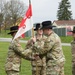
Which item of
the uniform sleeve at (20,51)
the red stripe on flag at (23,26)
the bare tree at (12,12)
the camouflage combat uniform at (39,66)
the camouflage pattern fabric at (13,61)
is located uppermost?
the red stripe on flag at (23,26)

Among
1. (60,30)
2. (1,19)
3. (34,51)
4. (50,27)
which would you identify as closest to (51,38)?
(50,27)

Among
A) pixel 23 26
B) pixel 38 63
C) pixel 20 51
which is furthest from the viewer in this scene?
pixel 38 63

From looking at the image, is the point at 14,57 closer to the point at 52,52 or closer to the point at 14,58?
the point at 14,58

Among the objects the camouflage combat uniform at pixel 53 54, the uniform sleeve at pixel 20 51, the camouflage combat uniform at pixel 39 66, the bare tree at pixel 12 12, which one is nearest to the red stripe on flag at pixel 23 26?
the uniform sleeve at pixel 20 51

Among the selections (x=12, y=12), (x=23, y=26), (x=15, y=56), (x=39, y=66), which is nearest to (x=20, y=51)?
(x=15, y=56)

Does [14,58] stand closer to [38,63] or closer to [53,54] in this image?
[38,63]

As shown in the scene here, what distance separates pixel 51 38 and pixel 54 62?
56 cm

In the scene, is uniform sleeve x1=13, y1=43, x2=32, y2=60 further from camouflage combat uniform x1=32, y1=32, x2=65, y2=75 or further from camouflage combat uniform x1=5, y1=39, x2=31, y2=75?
camouflage combat uniform x1=32, y1=32, x2=65, y2=75

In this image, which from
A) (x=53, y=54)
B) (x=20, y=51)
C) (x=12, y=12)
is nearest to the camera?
(x=53, y=54)

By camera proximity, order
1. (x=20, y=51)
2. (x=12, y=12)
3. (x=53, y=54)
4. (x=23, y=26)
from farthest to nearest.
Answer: (x=12, y=12)
(x=20, y=51)
(x=23, y=26)
(x=53, y=54)

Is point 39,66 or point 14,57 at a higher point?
point 14,57

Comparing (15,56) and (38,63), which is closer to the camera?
(15,56)

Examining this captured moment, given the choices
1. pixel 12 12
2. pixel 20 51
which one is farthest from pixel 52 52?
pixel 12 12

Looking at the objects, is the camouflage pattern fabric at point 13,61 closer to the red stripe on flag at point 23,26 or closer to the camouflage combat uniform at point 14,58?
the camouflage combat uniform at point 14,58
